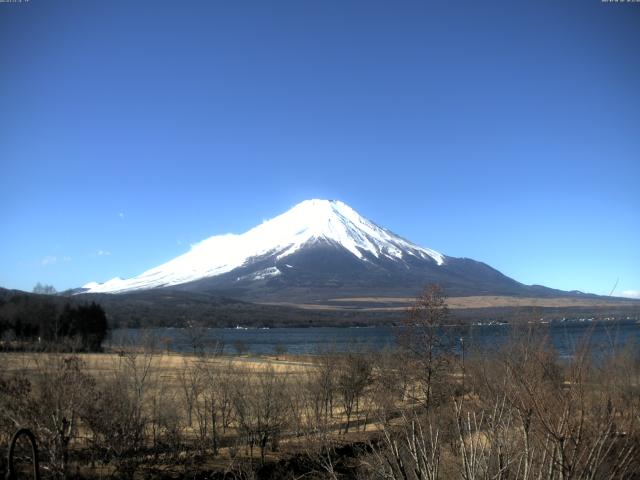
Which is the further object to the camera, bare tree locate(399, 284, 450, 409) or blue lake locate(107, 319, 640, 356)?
bare tree locate(399, 284, 450, 409)

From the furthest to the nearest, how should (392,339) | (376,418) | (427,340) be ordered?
(392,339) < (427,340) < (376,418)

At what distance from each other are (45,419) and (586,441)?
11838 mm

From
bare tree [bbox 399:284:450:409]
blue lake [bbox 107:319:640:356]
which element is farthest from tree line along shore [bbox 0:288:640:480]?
blue lake [bbox 107:319:640:356]

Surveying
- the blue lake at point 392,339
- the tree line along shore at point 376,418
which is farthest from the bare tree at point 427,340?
the blue lake at point 392,339

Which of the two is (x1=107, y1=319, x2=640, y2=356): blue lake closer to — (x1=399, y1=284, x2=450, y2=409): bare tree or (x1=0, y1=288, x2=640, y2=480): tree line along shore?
(x1=0, y1=288, x2=640, y2=480): tree line along shore

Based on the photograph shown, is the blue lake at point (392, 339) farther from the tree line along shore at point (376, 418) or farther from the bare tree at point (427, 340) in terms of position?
the bare tree at point (427, 340)

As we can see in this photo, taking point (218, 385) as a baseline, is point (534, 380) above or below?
above

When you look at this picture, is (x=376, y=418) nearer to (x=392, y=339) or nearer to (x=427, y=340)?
(x=427, y=340)

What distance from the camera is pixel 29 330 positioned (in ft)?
239

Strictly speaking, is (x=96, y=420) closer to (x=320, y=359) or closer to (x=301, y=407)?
(x=301, y=407)

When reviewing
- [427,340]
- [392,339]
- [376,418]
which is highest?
[427,340]

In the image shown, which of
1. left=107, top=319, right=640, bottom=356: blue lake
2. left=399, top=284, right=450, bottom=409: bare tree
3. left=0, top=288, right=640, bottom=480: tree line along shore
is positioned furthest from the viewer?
left=399, top=284, right=450, bottom=409: bare tree

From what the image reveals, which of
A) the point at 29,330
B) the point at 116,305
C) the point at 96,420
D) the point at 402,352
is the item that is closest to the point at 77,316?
the point at 29,330

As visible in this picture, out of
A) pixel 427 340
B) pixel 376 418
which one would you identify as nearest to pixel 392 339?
pixel 427 340
